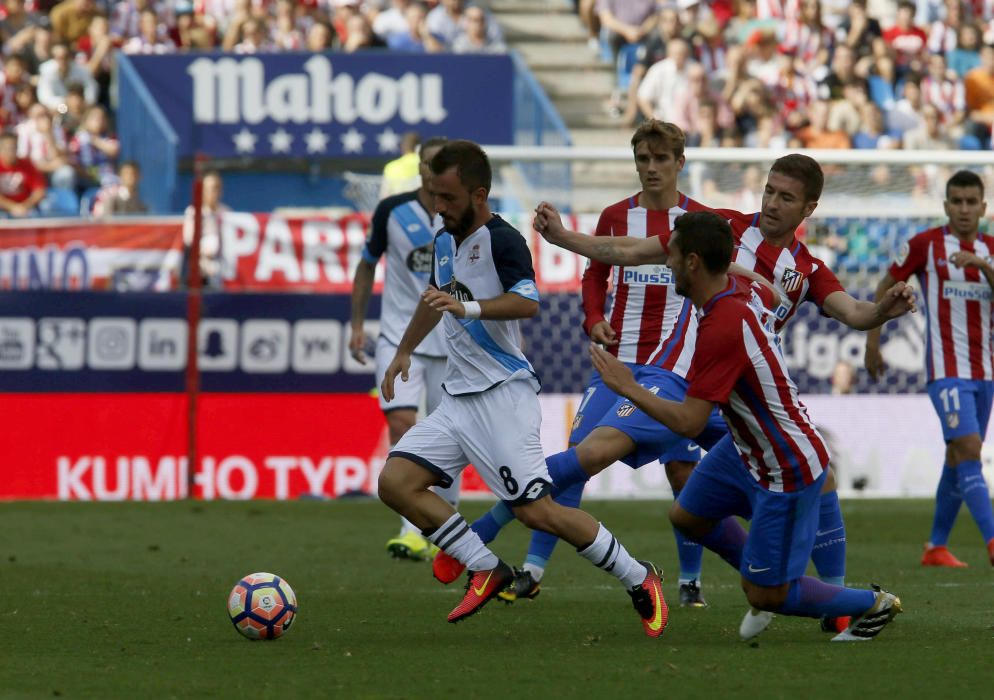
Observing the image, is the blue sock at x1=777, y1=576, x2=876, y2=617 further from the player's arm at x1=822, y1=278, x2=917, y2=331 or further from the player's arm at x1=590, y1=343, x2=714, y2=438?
the player's arm at x1=822, y1=278, x2=917, y2=331

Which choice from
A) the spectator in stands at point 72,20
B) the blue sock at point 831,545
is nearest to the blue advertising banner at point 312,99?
the spectator in stands at point 72,20

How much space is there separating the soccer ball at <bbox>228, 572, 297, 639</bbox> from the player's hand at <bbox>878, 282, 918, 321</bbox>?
102 inches

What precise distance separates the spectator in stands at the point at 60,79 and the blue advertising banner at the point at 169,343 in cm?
634

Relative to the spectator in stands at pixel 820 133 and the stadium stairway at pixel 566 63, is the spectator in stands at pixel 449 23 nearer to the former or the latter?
the stadium stairway at pixel 566 63

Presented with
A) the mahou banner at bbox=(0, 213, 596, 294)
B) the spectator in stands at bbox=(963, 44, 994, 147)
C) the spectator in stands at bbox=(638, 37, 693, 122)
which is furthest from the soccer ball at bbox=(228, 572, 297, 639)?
the spectator in stands at bbox=(963, 44, 994, 147)

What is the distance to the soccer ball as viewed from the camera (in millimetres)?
6734

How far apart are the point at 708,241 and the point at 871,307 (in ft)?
2.83

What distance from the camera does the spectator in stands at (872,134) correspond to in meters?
20.7

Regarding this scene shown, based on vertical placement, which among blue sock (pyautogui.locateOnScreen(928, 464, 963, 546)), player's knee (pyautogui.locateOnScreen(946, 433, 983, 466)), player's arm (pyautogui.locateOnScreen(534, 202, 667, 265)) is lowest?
blue sock (pyautogui.locateOnScreen(928, 464, 963, 546))

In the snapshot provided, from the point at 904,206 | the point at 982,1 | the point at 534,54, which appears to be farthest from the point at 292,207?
the point at 982,1

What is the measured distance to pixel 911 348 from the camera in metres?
15.3

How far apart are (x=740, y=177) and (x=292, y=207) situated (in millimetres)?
6169

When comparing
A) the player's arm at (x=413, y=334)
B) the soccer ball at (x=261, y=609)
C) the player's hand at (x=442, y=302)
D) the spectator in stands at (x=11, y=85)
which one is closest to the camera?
the player's hand at (x=442, y=302)

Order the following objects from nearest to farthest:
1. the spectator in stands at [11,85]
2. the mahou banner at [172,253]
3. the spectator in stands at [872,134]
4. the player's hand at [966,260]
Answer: the player's hand at [966,260]
the mahou banner at [172,253]
the spectator in stands at [11,85]
the spectator in stands at [872,134]
